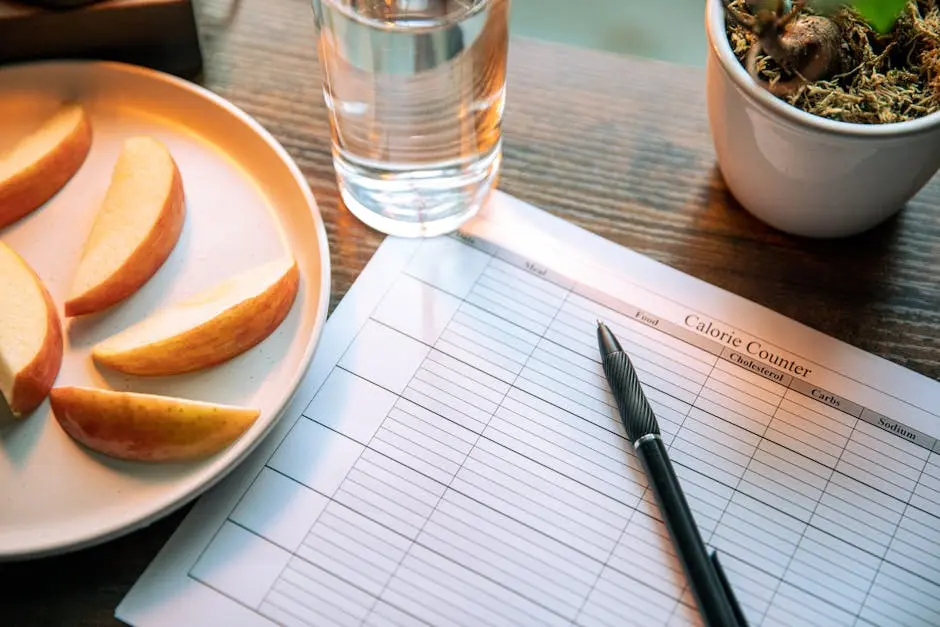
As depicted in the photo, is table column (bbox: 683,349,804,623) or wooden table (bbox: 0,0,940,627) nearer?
table column (bbox: 683,349,804,623)

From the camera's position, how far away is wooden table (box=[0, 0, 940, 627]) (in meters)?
0.60

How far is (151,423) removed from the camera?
483mm

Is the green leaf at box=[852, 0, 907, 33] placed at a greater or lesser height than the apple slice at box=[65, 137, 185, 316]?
greater

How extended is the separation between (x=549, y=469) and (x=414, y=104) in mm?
233

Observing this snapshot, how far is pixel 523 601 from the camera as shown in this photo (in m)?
0.48

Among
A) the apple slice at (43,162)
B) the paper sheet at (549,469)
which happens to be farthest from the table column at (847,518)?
the apple slice at (43,162)

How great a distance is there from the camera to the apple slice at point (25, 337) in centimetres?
50

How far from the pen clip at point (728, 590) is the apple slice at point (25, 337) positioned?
0.37 metres

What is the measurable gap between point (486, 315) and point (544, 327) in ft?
0.12

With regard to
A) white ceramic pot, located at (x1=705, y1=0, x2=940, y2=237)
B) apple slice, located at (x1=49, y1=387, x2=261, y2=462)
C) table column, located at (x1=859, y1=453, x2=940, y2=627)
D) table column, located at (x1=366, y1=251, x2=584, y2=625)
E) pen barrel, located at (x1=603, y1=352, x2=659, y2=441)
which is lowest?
table column, located at (x1=859, y1=453, x2=940, y2=627)

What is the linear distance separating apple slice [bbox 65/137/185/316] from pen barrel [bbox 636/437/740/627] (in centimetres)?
30

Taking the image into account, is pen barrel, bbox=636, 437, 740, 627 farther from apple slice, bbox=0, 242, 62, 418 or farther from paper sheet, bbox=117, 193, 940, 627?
apple slice, bbox=0, 242, 62, 418

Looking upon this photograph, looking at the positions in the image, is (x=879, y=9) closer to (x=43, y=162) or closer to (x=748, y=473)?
(x=748, y=473)

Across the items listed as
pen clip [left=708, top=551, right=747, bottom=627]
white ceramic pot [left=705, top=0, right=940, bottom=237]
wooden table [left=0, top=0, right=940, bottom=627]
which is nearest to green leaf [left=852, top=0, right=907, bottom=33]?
white ceramic pot [left=705, top=0, right=940, bottom=237]
